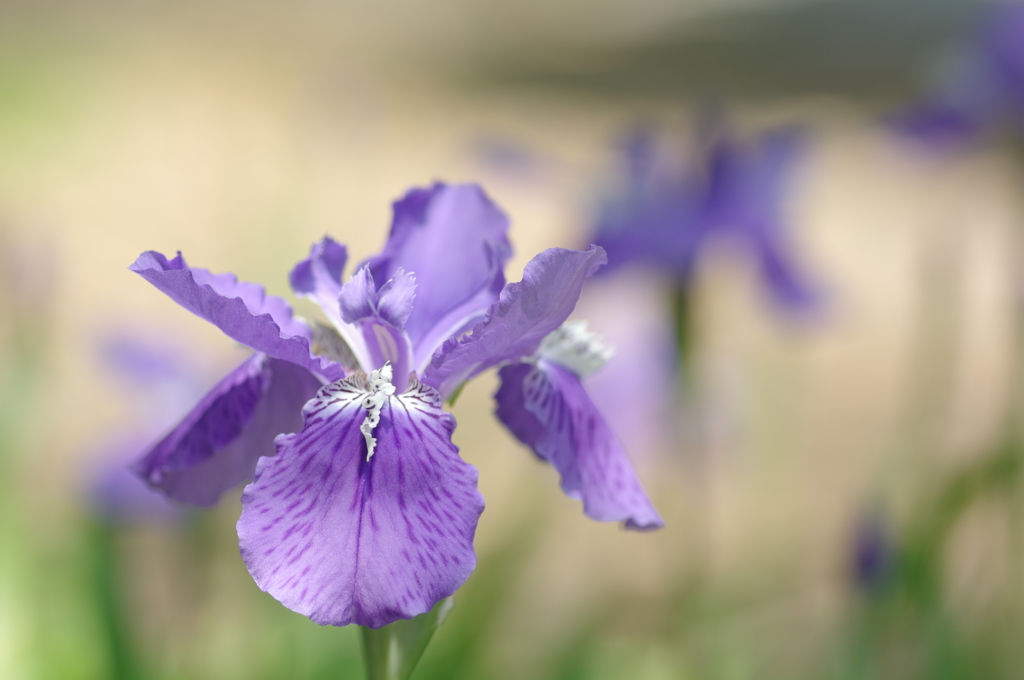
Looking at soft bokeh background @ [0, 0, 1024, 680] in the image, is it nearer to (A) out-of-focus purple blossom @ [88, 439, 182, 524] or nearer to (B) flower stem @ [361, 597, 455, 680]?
(A) out-of-focus purple blossom @ [88, 439, 182, 524]

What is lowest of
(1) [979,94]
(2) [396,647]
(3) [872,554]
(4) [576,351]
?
(3) [872,554]

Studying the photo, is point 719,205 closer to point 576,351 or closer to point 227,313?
point 576,351

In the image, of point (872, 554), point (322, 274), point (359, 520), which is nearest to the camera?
point (359, 520)

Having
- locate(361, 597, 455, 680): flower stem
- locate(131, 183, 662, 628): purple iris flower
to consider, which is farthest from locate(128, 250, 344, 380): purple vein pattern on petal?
locate(361, 597, 455, 680): flower stem

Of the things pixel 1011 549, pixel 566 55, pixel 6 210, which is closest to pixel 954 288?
pixel 1011 549

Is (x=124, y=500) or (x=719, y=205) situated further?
(x=719, y=205)

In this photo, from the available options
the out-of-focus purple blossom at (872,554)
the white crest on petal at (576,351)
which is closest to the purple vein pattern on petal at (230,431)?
the white crest on petal at (576,351)

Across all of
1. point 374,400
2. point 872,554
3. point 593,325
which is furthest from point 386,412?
point 593,325
